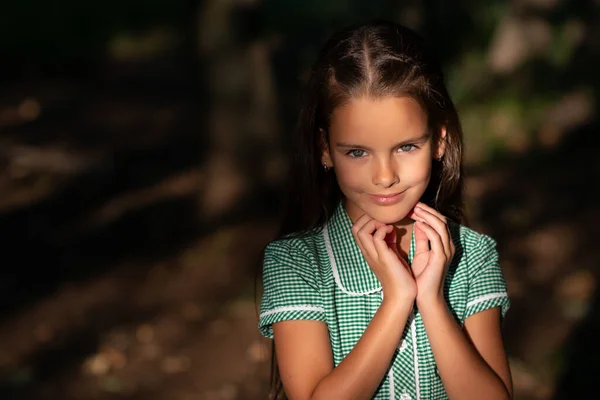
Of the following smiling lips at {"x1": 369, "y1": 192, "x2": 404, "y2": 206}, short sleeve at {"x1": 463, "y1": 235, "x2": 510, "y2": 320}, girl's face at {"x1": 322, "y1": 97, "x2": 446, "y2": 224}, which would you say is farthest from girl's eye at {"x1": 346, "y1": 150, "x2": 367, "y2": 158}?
short sleeve at {"x1": 463, "y1": 235, "x2": 510, "y2": 320}

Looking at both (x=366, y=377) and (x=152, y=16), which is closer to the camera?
(x=366, y=377)

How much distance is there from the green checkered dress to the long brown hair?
0.54 feet

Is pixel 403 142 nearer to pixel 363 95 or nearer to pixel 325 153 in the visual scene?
pixel 363 95

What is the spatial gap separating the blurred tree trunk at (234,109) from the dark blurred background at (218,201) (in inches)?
0.5

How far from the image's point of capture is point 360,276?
2.47 metres

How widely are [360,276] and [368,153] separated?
367mm

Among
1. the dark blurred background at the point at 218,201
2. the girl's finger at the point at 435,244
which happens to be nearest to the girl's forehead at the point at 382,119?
the girl's finger at the point at 435,244

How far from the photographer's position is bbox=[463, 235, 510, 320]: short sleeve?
97.8 inches

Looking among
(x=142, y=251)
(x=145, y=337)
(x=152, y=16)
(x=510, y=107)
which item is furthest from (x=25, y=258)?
(x=152, y=16)

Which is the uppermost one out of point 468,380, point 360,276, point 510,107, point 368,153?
point 368,153

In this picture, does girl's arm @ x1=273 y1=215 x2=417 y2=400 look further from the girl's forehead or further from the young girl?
the girl's forehead

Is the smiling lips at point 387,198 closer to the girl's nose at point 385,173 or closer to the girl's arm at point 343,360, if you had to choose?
the girl's nose at point 385,173

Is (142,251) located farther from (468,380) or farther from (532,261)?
(468,380)

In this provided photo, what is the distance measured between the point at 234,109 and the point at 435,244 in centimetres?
430
